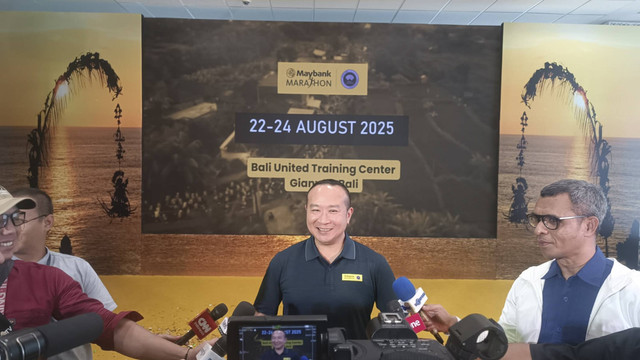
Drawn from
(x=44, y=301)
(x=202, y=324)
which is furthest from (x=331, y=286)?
(x=44, y=301)

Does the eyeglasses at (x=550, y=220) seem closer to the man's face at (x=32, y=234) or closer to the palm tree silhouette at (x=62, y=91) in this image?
the man's face at (x=32, y=234)

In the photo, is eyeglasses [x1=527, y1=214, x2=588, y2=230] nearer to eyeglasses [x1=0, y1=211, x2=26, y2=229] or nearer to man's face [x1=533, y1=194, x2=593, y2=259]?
man's face [x1=533, y1=194, x2=593, y2=259]

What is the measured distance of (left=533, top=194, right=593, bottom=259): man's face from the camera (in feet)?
4.91

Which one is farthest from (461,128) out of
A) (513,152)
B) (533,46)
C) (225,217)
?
(225,217)

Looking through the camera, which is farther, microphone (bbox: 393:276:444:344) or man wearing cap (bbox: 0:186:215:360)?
microphone (bbox: 393:276:444:344)

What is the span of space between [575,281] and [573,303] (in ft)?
0.25

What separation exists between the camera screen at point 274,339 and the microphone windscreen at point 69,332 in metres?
0.33

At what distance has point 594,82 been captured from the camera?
4.14m

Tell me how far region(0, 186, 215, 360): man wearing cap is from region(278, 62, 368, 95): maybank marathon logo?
9.68ft

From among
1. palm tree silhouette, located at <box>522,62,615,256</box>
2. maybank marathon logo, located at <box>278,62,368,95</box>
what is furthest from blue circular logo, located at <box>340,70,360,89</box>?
palm tree silhouette, located at <box>522,62,615,256</box>

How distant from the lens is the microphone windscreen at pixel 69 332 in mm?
906

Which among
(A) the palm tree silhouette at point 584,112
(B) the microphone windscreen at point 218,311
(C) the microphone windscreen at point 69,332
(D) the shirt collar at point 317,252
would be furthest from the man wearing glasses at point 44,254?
(A) the palm tree silhouette at point 584,112

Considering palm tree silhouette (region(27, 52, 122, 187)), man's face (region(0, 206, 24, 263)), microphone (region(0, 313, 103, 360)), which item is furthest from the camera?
palm tree silhouette (region(27, 52, 122, 187))

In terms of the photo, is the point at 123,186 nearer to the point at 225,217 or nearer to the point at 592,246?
the point at 225,217
